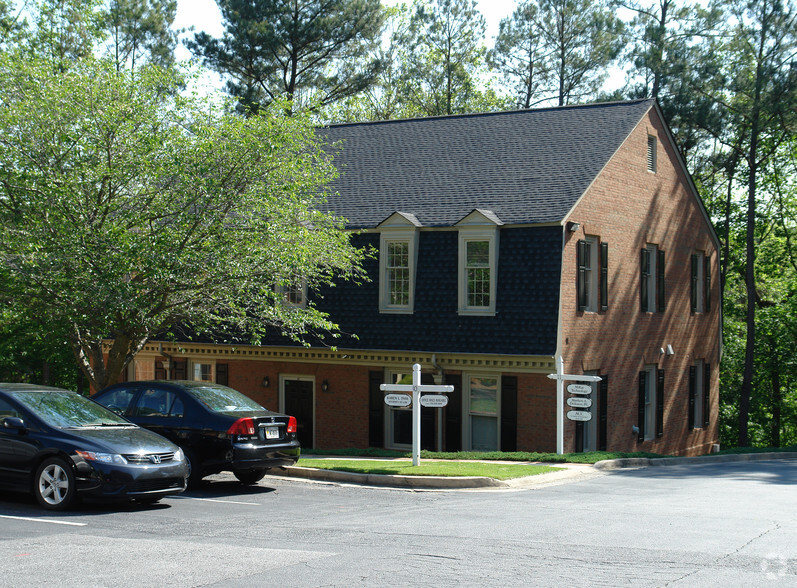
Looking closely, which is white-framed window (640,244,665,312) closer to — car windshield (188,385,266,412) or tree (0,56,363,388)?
tree (0,56,363,388)

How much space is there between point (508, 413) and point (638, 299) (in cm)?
635

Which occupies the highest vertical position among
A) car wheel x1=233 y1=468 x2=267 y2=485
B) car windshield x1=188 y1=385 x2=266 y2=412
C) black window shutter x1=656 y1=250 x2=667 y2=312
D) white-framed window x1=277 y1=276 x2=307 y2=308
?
black window shutter x1=656 y1=250 x2=667 y2=312

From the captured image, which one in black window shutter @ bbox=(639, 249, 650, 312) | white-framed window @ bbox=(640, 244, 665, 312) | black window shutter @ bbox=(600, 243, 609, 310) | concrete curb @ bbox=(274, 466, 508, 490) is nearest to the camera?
concrete curb @ bbox=(274, 466, 508, 490)

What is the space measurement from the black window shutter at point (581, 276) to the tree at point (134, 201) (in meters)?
6.96

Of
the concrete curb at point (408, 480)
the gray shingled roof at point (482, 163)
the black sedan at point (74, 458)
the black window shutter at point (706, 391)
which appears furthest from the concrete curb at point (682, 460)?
the black sedan at point (74, 458)

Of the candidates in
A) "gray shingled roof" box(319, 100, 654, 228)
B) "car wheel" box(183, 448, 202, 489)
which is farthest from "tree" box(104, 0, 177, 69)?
"car wheel" box(183, 448, 202, 489)

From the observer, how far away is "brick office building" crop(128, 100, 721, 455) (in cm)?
2159

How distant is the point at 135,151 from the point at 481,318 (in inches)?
345

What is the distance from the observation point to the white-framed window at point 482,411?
22.2 m

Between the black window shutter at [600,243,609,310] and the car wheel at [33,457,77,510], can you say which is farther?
the black window shutter at [600,243,609,310]

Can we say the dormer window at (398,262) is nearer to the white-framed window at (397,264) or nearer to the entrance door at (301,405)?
the white-framed window at (397,264)

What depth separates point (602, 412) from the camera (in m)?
23.6

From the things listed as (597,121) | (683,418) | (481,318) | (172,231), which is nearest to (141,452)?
(172,231)

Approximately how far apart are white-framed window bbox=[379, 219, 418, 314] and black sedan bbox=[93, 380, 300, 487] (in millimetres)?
8285
